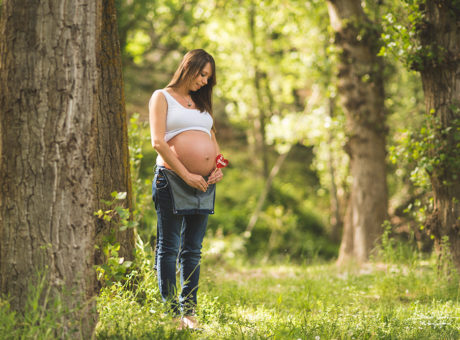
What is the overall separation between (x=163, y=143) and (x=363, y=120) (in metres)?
5.44

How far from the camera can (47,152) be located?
8.68ft

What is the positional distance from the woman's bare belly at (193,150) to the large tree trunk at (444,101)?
8.69 feet

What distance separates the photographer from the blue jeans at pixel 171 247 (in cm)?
348

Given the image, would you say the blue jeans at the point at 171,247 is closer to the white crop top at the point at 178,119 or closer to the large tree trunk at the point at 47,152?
the white crop top at the point at 178,119

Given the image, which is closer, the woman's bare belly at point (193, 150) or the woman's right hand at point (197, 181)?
the woman's right hand at point (197, 181)

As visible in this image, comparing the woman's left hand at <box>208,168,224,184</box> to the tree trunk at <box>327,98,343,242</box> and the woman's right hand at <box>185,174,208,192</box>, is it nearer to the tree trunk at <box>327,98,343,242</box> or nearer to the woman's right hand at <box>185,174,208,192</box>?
the woman's right hand at <box>185,174,208,192</box>

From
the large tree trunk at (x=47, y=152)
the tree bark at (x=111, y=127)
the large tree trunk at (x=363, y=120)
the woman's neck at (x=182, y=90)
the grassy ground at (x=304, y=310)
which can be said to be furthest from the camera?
the large tree trunk at (x=363, y=120)

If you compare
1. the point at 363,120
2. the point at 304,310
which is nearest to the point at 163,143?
the point at 304,310

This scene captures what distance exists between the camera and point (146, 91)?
710 inches

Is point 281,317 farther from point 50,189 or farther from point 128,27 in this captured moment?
point 128,27

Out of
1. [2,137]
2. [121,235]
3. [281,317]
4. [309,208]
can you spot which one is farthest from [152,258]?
[309,208]

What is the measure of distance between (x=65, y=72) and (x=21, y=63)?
0.23m

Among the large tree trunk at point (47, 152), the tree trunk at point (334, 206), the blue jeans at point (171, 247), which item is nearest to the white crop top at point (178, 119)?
the blue jeans at point (171, 247)

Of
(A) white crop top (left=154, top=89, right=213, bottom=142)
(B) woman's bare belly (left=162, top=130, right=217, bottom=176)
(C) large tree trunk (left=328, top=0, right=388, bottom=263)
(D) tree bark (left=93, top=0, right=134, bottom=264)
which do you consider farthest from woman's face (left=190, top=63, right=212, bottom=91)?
(C) large tree trunk (left=328, top=0, right=388, bottom=263)
